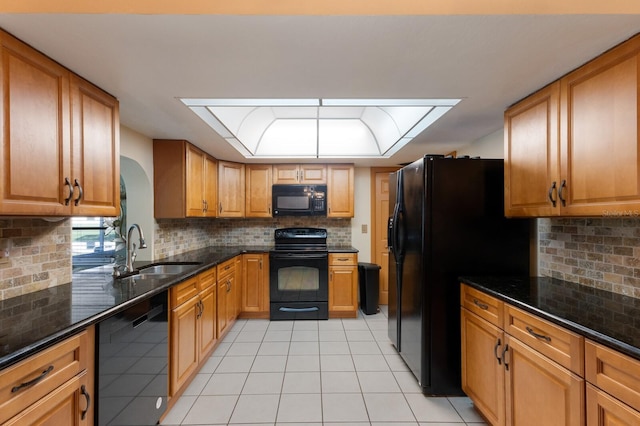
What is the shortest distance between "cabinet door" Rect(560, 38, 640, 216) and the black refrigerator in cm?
56

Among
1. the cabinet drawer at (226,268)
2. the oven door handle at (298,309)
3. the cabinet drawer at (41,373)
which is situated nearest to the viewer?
the cabinet drawer at (41,373)

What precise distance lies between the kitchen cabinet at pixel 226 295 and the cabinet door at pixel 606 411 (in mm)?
2703

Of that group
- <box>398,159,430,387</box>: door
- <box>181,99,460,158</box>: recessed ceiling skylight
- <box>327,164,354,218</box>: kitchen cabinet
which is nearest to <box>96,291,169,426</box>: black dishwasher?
<box>181,99,460,158</box>: recessed ceiling skylight

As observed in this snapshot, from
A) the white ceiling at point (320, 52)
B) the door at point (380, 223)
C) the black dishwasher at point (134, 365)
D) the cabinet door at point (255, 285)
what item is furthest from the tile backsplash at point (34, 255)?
the door at point (380, 223)

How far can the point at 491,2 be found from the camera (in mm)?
1071

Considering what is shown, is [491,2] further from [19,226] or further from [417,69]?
[19,226]

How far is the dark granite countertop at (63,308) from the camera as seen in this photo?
973 mm

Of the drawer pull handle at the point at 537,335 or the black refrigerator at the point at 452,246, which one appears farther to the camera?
the black refrigerator at the point at 452,246

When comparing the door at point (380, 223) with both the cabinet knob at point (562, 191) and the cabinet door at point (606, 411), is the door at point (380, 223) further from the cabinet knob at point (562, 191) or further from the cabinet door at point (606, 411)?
the cabinet door at point (606, 411)

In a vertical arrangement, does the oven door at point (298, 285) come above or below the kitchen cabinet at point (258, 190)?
below

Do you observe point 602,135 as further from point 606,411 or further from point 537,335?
point 606,411

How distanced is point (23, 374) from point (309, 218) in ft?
11.2

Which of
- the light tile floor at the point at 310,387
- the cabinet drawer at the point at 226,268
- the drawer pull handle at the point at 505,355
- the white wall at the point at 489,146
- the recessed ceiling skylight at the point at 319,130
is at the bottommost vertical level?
the light tile floor at the point at 310,387

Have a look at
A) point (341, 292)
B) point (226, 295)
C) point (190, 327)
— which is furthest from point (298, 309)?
point (190, 327)
